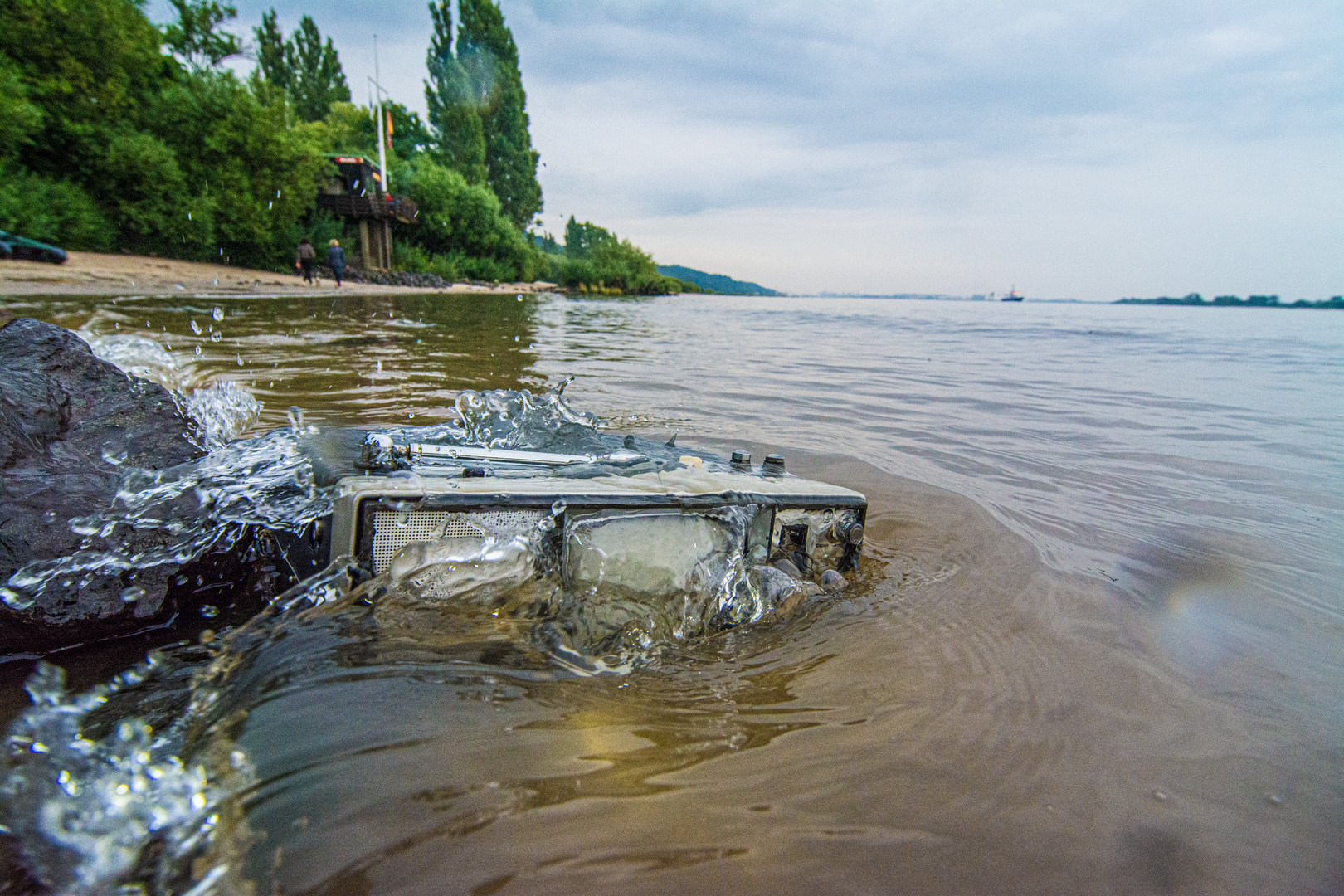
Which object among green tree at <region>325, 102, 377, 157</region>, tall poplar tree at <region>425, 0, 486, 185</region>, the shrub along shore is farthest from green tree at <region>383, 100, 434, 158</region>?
the shrub along shore

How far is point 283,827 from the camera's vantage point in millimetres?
1269

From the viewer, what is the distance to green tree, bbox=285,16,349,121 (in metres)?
51.2

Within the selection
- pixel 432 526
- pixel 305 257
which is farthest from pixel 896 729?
pixel 305 257

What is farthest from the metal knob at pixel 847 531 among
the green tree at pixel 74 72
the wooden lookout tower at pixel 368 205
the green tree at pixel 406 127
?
the green tree at pixel 406 127

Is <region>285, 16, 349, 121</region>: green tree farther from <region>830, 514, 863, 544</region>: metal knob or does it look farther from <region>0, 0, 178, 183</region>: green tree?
<region>830, 514, 863, 544</region>: metal knob

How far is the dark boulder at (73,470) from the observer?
1.95 meters

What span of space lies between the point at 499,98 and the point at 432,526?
5624 centimetres

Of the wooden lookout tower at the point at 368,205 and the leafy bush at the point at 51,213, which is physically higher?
the wooden lookout tower at the point at 368,205


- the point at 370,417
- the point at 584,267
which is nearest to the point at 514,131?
the point at 584,267

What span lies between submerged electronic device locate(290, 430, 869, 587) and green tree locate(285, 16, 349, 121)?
6189cm

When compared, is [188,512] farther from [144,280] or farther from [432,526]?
[144,280]

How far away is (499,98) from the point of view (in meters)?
49.2

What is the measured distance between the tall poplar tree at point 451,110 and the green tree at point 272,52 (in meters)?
12.8

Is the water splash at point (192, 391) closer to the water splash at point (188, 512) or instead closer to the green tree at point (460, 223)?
the water splash at point (188, 512)
